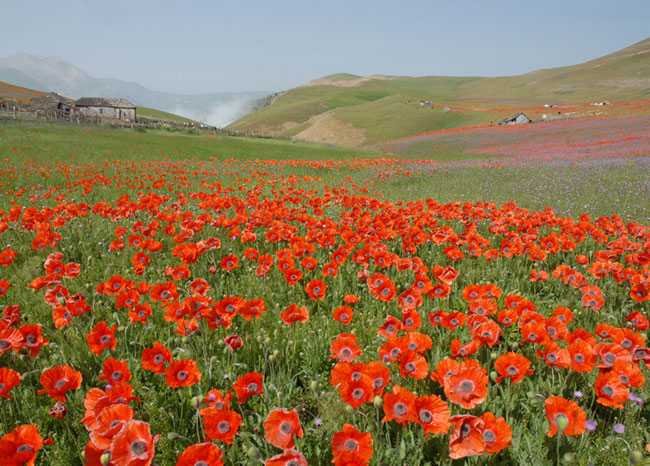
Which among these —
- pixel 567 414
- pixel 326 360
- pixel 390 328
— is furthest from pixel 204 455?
pixel 567 414

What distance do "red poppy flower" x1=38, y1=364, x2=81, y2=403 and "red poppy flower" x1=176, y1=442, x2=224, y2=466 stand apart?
813 mm

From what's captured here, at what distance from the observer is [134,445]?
1.33 m

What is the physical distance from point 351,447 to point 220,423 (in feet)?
1.88

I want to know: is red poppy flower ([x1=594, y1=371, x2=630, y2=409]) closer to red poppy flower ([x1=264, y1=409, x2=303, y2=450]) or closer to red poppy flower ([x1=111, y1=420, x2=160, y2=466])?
red poppy flower ([x1=264, y1=409, x2=303, y2=450])

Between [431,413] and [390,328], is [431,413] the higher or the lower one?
the lower one

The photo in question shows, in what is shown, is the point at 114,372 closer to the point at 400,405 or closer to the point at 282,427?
the point at 282,427

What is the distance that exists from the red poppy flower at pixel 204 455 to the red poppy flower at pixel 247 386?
1.37 feet

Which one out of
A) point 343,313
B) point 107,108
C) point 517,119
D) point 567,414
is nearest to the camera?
point 567,414

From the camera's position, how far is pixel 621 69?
382 ft

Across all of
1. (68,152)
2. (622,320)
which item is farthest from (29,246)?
(68,152)

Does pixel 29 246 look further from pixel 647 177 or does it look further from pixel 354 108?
pixel 354 108

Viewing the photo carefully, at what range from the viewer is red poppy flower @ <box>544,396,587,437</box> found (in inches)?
61.7

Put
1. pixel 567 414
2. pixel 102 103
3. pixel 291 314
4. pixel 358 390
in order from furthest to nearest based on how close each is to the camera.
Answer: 1. pixel 102 103
2. pixel 291 314
3. pixel 358 390
4. pixel 567 414

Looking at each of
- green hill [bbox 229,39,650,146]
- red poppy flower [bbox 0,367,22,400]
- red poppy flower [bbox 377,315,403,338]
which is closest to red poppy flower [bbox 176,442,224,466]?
red poppy flower [bbox 0,367,22,400]
